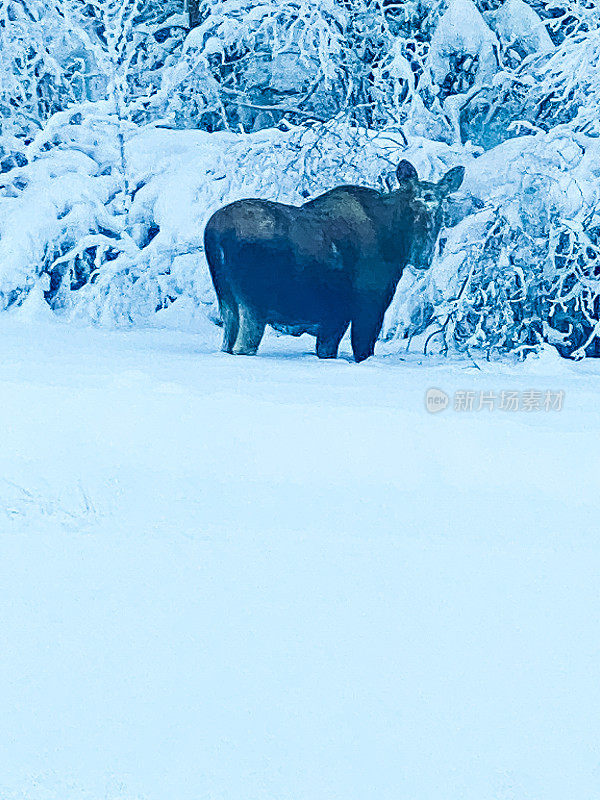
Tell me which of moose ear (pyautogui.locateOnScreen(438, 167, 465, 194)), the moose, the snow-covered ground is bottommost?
the snow-covered ground

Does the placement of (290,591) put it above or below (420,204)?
below

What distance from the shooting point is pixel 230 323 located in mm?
4312

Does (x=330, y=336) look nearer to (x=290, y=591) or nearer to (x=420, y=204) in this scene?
(x=420, y=204)

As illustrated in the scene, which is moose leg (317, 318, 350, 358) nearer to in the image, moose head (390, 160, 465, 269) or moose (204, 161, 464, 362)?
moose (204, 161, 464, 362)

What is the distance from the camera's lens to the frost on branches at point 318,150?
5.24 metres

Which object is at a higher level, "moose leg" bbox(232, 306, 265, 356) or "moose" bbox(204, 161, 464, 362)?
"moose" bbox(204, 161, 464, 362)

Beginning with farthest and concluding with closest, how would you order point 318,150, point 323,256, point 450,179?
point 318,150
point 450,179
point 323,256

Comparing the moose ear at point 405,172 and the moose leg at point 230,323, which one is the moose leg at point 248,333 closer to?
the moose leg at point 230,323

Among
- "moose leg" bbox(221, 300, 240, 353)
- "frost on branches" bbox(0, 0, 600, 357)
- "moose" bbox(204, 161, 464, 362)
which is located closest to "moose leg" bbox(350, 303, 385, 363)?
"moose" bbox(204, 161, 464, 362)

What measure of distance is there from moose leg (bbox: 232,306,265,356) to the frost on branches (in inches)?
40.7

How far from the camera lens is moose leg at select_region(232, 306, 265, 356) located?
4242mm

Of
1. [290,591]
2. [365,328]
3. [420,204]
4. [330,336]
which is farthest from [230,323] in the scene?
[290,591]

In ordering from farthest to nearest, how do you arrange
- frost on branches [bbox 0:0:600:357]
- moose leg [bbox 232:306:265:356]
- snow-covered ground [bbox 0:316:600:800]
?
1. frost on branches [bbox 0:0:600:357]
2. moose leg [bbox 232:306:265:356]
3. snow-covered ground [bbox 0:316:600:800]

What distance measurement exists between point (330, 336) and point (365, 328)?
0.17 m
